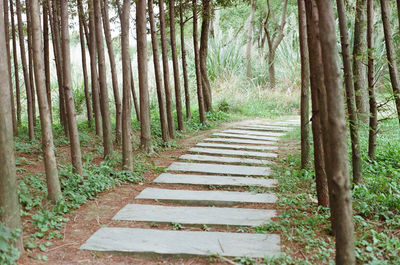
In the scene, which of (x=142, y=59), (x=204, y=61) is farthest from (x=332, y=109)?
(x=204, y=61)

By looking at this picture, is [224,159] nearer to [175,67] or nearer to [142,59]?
Result: [142,59]

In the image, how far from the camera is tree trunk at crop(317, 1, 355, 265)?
2439mm

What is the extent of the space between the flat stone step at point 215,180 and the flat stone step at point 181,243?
1.61 metres

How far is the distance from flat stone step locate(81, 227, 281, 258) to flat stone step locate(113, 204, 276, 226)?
0.28 m

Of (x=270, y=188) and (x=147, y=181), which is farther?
(x=147, y=181)

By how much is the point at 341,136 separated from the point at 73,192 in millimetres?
3093

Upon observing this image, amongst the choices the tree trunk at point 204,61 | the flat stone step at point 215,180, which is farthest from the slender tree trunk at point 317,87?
the tree trunk at point 204,61

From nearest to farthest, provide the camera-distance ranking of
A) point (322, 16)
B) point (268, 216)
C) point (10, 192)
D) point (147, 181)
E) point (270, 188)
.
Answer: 1. point (322, 16)
2. point (10, 192)
3. point (268, 216)
4. point (270, 188)
5. point (147, 181)

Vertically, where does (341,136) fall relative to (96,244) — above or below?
above

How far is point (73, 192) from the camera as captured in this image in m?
4.42

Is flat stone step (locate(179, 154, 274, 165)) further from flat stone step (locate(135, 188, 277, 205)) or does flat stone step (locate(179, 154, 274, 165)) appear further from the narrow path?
flat stone step (locate(135, 188, 277, 205))

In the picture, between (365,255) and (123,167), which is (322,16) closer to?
(365,255)

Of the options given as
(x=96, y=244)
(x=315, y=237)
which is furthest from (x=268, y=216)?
(x=96, y=244)

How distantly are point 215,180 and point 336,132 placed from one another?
2.99 meters
